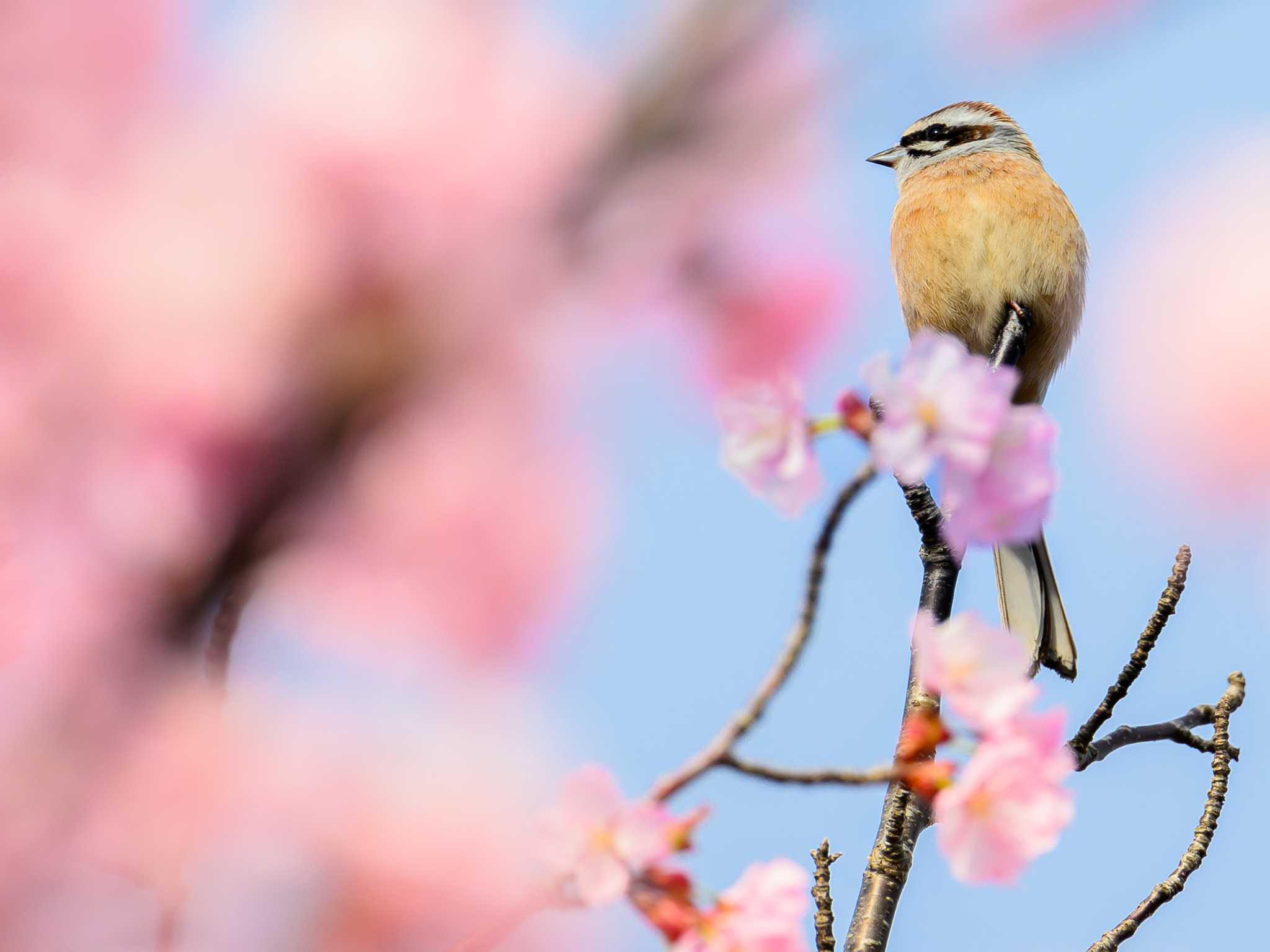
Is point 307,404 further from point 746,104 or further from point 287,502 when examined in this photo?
point 746,104

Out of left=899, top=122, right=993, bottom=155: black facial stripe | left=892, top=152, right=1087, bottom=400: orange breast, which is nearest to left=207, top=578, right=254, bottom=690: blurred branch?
left=892, top=152, right=1087, bottom=400: orange breast

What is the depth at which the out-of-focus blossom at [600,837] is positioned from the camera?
0.97 metres

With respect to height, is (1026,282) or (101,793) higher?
(1026,282)

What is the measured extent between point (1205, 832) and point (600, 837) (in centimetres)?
159

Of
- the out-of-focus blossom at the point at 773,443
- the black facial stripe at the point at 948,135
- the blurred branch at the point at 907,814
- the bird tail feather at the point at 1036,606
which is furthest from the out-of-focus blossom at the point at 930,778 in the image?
the black facial stripe at the point at 948,135

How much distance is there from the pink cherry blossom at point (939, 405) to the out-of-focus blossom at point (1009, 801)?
9.7 inches

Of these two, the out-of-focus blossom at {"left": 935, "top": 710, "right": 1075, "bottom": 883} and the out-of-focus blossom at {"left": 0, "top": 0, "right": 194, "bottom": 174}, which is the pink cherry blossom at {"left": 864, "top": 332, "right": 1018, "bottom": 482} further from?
the out-of-focus blossom at {"left": 0, "top": 0, "right": 194, "bottom": 174}

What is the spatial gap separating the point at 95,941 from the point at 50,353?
1.29 ft

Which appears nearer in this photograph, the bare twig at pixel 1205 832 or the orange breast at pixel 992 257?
the bare twig at pixel 1205 832

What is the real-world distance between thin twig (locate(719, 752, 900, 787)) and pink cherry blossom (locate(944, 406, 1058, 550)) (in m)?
0.25

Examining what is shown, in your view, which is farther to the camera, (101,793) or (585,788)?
(585,788)

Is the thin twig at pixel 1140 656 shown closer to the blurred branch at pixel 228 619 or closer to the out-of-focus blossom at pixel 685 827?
the out-of-focus blossom at pixel 685 827

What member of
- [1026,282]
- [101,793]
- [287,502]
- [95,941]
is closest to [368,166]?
[287,502]

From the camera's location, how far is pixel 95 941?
0.79 m
